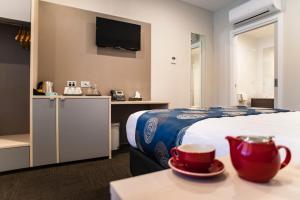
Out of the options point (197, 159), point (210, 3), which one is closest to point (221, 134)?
point (197, 159)

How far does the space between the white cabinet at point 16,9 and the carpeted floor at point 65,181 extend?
171cm

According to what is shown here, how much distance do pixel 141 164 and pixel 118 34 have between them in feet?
7.36

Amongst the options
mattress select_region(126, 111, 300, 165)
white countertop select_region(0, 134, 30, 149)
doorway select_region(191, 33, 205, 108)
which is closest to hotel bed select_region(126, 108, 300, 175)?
mattress select_region(126, 111, 300, 165)

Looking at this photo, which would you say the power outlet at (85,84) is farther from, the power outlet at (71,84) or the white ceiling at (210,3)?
the white ceiling at (210,3)

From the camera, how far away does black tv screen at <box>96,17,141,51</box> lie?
2.97 meters

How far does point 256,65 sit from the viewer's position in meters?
5.60

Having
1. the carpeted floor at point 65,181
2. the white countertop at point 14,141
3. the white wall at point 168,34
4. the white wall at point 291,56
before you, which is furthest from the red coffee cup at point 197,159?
the white wall at point 291,56

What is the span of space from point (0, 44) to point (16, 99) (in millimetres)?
703

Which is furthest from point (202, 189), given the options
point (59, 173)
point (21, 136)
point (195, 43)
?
point (195, 43)

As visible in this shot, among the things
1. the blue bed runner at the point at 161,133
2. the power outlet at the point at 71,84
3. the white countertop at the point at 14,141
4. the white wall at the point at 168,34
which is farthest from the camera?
the white wall at the point at 168,34

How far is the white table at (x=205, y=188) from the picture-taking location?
17.2 inches

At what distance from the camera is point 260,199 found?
42 cm

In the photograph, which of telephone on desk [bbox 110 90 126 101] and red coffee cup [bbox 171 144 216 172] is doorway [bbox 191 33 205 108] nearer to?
telephone on desk [bbox 110 90 126 101]

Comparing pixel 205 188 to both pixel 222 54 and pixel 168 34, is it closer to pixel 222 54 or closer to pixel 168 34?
pixel 168 34
